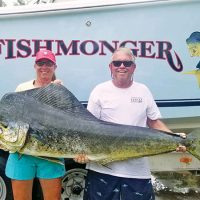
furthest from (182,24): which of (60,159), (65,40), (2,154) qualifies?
(2,154)

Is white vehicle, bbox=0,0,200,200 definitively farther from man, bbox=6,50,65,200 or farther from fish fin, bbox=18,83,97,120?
fish fin, bbox=18,83,97,120

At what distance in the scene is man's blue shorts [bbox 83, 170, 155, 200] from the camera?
9.62ft

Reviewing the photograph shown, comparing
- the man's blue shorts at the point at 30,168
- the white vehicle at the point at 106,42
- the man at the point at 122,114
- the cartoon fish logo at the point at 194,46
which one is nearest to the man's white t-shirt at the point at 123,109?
the man at the point at 122,114

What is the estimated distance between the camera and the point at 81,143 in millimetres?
2805

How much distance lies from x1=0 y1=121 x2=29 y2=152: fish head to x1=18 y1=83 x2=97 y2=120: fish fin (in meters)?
0.23

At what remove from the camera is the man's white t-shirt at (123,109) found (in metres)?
2.91

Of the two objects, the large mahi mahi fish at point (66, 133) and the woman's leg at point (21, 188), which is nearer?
the large mahi mahi fish at point (66, 133)

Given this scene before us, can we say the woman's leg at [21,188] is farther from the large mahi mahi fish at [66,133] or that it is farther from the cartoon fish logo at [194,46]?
the cartoon fish logo at [194,46]

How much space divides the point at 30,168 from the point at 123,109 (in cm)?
82

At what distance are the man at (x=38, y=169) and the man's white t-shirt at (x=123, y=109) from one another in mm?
330

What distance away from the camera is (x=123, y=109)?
2912 millimetres

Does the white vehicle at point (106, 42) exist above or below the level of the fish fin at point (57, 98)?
above

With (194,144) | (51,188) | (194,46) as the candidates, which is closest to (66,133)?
(51,188)

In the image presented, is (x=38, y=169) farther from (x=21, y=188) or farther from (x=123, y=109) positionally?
(x=123, y=109)
